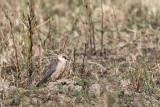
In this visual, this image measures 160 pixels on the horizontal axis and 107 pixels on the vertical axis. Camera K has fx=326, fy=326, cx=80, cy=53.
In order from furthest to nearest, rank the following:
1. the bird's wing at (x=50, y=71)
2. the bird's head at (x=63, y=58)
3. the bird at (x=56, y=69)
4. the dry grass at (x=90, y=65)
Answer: the bird's head at (x=63, y=58) → the bird at (x=56, y=69) → the bird's wing at (x=50, y=71) → the dry grass at (x=90, y=65)

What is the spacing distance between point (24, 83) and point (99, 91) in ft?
3.89

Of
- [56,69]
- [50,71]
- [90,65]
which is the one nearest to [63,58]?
[56,69]

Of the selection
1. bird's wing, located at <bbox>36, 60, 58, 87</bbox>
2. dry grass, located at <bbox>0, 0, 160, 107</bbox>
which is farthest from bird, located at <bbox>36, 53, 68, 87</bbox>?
dry grass, located at <bbox>0, 0, 160, 107</bbox>

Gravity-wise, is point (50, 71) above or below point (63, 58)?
below

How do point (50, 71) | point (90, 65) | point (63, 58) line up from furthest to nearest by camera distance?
point (90, 65)
point (63, 58)
point (50, 71)

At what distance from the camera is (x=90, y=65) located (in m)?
6.23

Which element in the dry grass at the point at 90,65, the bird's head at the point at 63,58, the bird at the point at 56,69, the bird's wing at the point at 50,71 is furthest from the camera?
the bird's head at the point at 63,58

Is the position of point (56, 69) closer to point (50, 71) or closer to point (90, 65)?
point (50, 71)

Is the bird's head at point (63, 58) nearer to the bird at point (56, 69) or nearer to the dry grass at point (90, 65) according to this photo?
the bird at point (56, 69)

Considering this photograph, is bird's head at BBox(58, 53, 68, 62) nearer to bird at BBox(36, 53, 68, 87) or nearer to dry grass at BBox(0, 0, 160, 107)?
bird at BBox(36, 53, 68, 87)

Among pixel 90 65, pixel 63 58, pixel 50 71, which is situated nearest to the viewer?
pixel 50 71

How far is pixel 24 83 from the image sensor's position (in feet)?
16.8

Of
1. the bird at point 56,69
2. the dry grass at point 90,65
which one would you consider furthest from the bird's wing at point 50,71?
the dry grass at point 90,65

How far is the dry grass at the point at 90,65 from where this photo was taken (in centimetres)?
482
